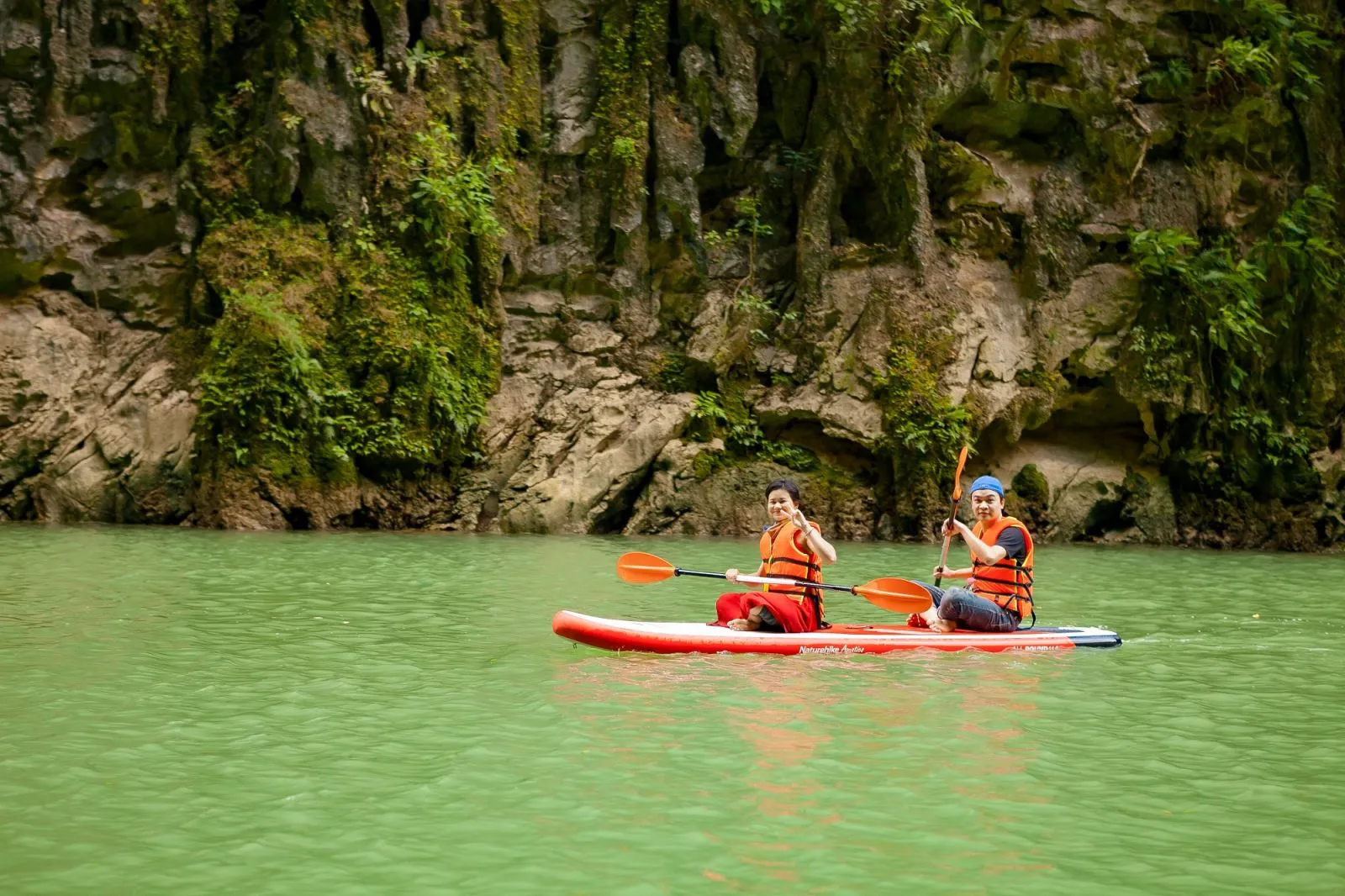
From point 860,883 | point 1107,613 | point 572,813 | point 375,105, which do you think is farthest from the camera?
point 375,105

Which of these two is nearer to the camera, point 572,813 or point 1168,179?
point 572,813

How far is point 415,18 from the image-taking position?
17.8m

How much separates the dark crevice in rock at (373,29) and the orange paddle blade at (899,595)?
12.2 meters

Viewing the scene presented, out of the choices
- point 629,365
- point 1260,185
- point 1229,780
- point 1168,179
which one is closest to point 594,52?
point 629,365

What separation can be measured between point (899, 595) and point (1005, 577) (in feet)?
2.36

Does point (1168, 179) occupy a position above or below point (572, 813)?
above

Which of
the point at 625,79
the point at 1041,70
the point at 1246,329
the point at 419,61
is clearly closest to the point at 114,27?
the point at 419,61

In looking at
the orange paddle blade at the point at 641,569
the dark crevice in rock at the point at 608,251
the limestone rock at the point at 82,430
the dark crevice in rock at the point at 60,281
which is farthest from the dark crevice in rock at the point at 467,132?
the orange paddle blade at the point at 641,569

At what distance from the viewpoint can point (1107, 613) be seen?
32.5 feet

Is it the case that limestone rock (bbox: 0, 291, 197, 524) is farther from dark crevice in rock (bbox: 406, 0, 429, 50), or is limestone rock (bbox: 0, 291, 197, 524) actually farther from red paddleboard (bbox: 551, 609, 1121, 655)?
red paddleboard (bbox: 551, 609, 1121, 655)

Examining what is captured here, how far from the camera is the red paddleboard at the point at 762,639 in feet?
24.0

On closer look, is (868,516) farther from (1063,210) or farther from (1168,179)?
(1168,179)

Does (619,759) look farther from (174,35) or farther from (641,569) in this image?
(174,35)

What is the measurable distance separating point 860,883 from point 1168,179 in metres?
17.8
